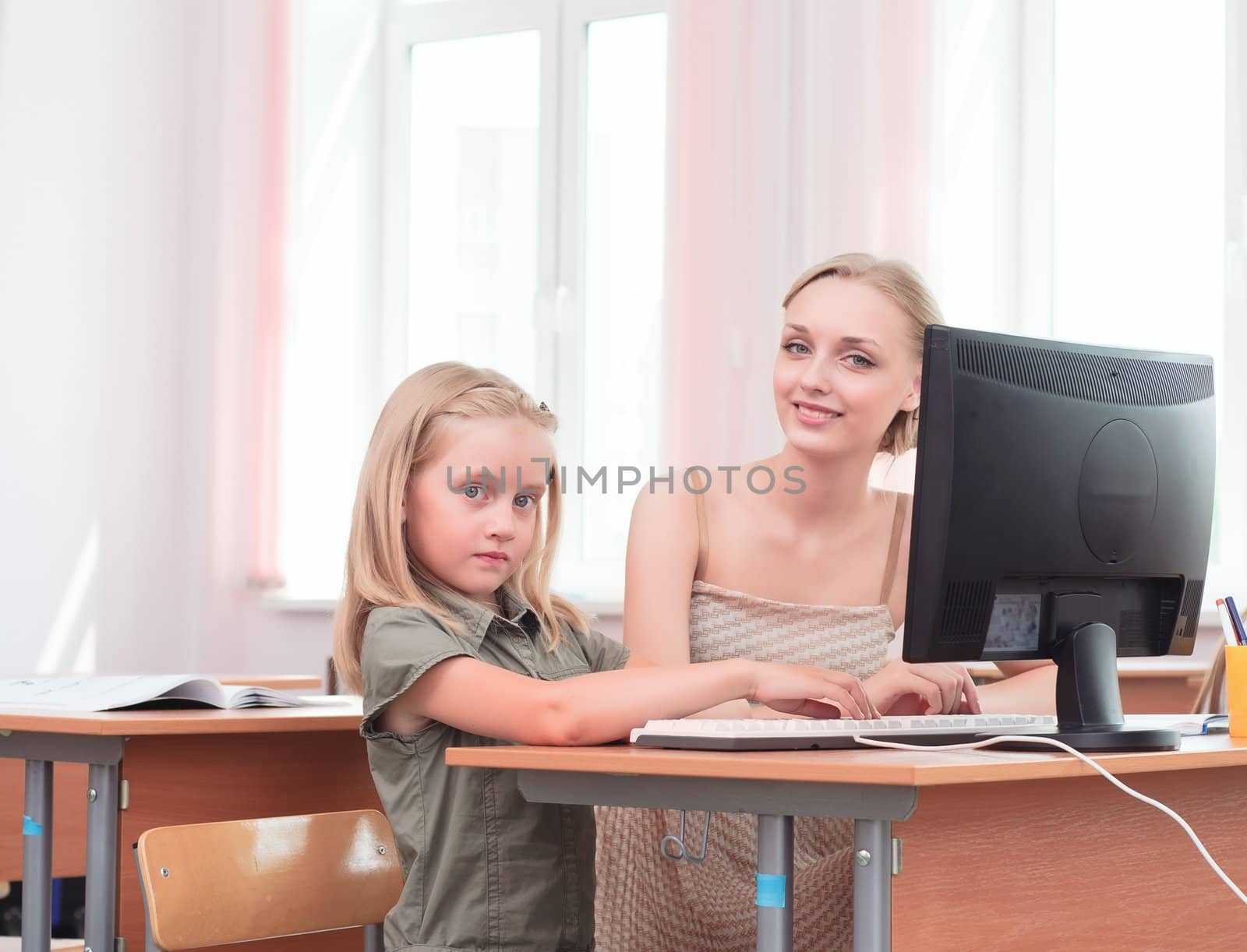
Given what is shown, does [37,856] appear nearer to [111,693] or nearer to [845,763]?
[111,693]

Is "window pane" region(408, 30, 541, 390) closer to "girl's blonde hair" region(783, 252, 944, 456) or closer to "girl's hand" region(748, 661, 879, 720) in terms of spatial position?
"girl's blonde hair" region(783, 252, 944, 456)

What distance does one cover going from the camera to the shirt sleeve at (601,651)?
1.73m

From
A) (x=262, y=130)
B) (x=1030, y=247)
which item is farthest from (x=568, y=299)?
(x=1030, y=247)

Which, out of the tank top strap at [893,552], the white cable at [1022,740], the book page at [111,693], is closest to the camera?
the white cable at [1022,740]

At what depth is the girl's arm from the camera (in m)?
1.22

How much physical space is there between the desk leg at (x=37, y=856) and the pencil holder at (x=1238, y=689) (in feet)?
4.29

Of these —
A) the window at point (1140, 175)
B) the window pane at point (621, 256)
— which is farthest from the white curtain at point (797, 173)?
the window pane at point (621, 256)

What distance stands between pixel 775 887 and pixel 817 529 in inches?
37.2

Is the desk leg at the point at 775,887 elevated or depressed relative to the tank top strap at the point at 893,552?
depressed

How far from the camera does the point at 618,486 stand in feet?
14.5

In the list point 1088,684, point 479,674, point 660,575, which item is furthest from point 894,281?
point 479,674

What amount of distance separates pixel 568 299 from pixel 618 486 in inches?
24.6

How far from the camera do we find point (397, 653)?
1.38m

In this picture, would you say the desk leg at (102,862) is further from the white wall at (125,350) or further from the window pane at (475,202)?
the window pane at (475,202)
